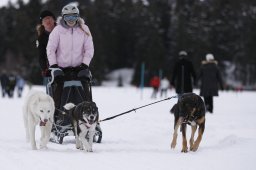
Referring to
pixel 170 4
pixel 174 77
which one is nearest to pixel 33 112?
pixel 174 77

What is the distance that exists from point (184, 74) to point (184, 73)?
0.03 metres

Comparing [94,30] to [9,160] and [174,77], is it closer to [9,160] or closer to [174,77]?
[174,77]

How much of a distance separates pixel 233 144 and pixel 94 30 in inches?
2324

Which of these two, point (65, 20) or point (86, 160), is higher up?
point (65, 20)

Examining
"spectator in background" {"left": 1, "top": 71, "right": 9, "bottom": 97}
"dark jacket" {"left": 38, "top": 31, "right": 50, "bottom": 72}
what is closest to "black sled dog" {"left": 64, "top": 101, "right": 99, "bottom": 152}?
"dark jacket" {"left": 38, "top": 31, "right": 50, "bottom": 72}

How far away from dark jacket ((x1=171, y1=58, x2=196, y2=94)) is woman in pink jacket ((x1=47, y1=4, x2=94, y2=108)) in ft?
20.8

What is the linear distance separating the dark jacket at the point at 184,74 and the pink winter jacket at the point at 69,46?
6.35 meters

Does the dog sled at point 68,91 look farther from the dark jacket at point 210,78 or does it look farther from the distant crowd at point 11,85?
the distant crowd at point 11,85

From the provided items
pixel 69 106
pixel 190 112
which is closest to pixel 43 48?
pixel 69 106

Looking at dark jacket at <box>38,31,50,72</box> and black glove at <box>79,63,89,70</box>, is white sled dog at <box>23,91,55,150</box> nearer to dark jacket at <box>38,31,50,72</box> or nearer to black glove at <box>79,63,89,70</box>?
black glove at <box>79,63,89,70</box>

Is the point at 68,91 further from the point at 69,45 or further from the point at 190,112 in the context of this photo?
the point at 190,112

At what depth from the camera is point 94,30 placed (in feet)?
217

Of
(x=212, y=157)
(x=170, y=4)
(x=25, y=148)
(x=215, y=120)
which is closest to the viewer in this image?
(x=212, y=157)

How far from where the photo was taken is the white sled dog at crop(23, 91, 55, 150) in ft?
22.8
